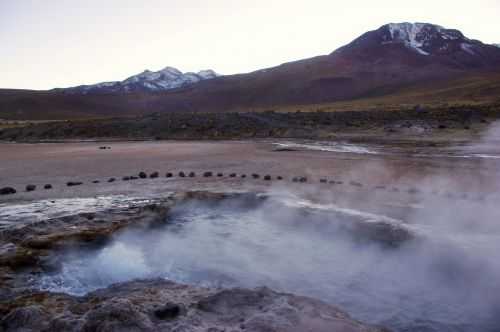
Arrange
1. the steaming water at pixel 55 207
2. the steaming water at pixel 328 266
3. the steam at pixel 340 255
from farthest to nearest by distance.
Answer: the steaming water at pixel 55 207 → the steam at pixel 340 255 → the steaming water at pixel 328 266

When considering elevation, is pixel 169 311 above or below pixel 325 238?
above

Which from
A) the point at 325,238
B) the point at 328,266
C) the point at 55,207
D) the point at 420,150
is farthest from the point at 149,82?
the point at 328,266

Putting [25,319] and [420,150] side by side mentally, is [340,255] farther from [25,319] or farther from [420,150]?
[420,150]

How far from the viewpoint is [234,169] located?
37.8 feet

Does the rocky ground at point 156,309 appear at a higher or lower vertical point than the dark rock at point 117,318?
lower

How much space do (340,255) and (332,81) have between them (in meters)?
64.7

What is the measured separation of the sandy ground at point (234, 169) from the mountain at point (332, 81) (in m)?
43.0

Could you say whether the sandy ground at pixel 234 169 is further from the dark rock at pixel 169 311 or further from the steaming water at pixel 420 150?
the dark rock at pixel 169 311

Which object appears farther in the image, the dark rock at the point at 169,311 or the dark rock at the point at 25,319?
the dark rock at the point at 169,311

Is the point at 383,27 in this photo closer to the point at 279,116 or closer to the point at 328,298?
the point at 279,116

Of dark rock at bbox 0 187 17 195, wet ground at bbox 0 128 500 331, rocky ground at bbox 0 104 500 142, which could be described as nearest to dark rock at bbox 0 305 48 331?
wet ground at bbox 0 128 500 331

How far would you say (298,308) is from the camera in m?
3.28

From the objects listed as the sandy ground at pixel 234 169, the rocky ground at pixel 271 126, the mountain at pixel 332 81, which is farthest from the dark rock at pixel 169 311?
the mountain at pixel 332 81

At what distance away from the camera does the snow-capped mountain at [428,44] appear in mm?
73500
